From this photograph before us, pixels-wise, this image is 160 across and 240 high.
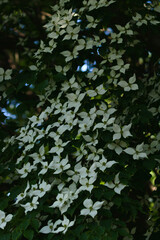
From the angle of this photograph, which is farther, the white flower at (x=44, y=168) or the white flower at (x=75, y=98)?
the white flower at (x=75, y=98)

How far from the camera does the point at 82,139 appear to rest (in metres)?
1.66

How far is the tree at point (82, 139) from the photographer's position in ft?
5.00

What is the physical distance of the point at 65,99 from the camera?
1.88m

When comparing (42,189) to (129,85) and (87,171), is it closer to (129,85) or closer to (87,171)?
(87,171)

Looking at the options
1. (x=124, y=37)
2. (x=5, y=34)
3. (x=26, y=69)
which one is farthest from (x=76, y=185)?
(x=5, y=34)

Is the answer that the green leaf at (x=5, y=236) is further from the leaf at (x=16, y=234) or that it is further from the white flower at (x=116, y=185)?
the white flower at (x=116, y=185)

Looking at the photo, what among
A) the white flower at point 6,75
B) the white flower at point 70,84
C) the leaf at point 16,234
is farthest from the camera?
the white flower at point 6,75

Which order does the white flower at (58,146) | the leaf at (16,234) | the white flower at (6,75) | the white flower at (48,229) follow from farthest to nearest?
the white flower at (6,75) → the white flower at (58,146) → the white flower at (48,229) → the leaf at (16,234)

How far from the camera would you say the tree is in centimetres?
152

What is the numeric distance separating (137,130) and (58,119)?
0.45 meters

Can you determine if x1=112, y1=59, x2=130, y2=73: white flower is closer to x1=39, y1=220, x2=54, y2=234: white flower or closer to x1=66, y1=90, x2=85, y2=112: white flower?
x1=66, y1=90, x2=85, y2=112: white flower

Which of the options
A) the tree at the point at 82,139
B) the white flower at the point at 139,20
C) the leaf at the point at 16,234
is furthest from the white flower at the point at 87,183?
the white flower at the point at 139,20

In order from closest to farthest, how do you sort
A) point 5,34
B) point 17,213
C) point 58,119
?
point 17,213, point 58,119, point 5,34

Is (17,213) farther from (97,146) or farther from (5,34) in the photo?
(5,34)
